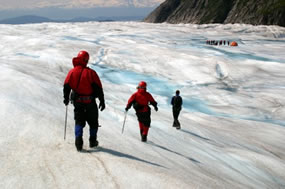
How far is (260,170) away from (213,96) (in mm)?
9578

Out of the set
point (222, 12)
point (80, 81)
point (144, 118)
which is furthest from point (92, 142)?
point (222, 12)

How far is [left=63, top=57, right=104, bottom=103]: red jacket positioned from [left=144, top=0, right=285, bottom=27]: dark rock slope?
99373 mm

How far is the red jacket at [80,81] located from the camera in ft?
15.7

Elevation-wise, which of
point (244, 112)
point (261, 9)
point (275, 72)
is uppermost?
point (261, 9)

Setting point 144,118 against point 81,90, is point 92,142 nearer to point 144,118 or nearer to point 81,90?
point 81,90

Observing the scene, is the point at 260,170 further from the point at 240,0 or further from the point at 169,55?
the point at 240,0

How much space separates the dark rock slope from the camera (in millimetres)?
94750

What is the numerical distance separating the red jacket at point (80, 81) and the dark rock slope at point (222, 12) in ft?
326

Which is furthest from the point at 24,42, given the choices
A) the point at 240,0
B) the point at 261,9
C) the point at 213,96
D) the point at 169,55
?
the point at 240,0

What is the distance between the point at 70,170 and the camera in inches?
155

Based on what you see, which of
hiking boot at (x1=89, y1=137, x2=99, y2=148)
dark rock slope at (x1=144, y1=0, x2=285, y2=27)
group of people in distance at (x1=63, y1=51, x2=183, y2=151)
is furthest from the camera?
dark rock slope at (x1=144, y1=0, x2=285, y2=27)

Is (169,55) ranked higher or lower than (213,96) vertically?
higher

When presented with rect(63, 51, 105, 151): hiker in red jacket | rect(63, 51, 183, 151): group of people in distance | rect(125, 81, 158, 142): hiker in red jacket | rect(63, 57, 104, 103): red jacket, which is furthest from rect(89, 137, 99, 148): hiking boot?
rect(125, 81, 158, 142): hiker in red jacket

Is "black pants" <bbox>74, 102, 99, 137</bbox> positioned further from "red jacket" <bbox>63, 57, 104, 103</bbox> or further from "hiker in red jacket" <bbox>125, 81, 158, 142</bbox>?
"hiker in red jacket" <bbox>125, 81, 158, 142</bbox>
